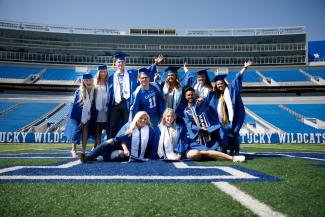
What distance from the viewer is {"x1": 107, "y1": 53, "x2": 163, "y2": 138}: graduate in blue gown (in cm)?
610

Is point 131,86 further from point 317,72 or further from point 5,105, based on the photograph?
point 317,72

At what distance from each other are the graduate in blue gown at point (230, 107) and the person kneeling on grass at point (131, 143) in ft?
5.59

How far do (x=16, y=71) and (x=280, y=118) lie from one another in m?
29.5

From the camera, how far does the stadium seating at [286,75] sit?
3145cm

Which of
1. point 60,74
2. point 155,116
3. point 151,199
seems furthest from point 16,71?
point 151,199

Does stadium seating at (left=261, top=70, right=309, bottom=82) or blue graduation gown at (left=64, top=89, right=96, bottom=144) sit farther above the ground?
stadium seating at (left=261, top=70, right=309, bottom=82)

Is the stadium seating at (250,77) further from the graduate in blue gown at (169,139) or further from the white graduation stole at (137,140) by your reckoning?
the white graduation stole at (137,140)

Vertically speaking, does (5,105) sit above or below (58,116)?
above

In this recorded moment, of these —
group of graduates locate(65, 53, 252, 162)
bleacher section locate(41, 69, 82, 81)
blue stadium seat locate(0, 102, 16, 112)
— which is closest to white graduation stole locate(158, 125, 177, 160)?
group of graduates locate(65, 53, 252, 162)

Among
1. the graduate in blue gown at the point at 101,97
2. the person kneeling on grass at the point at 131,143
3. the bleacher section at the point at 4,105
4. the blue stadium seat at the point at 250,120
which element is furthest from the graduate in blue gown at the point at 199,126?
the bleacher section at the point at 4,105

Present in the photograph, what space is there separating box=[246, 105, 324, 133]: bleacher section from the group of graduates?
64.3ft

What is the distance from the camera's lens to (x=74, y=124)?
215 inches

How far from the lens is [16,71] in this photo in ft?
104

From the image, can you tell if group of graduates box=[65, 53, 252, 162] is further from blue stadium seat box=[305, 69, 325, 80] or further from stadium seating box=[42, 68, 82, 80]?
blue stadium seat box=[305, 69, 325, 80]
